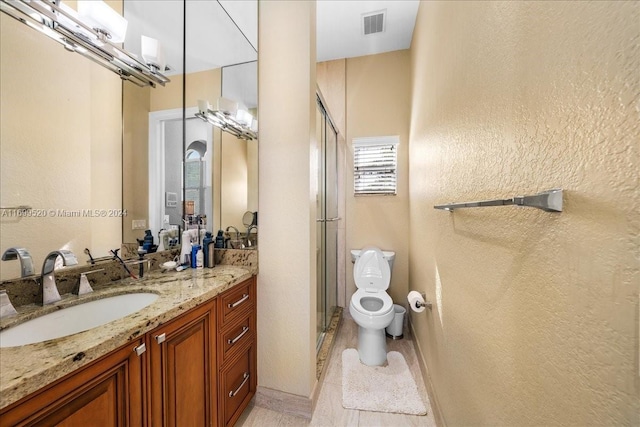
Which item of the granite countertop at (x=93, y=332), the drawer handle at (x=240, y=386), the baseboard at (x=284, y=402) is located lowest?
the baseboard at (x=284, y=402)

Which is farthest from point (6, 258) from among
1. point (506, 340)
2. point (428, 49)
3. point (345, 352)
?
point (428, 49)

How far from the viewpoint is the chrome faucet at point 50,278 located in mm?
921

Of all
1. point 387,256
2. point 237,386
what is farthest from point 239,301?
point 387,256

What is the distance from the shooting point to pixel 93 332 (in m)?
0.72

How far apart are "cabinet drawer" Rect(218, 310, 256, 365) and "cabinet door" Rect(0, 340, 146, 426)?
45 centimetres

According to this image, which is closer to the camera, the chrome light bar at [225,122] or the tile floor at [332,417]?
the tile floor at [332,417]

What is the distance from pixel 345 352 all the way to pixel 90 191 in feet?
7.04

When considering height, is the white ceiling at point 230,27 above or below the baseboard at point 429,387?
above

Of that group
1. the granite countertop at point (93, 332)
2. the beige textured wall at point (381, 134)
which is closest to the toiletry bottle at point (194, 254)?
the granite countertop at point (93, 332)

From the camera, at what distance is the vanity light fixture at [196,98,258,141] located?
1.69m

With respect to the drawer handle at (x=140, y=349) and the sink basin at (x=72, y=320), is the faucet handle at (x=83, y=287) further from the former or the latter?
the drawer handle at (x=140, y=349)

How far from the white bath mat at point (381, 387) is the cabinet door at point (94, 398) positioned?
1.30 metres

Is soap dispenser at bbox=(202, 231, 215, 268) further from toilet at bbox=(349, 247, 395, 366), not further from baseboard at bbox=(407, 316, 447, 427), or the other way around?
baseboard at bbox=(407, 316, 447, 427)

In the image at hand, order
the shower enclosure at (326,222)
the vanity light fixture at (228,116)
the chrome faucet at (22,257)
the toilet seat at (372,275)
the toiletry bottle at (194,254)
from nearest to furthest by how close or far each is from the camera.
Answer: the chrome faucet at (22,257) < the toiletry bottle at (194,254) < the vanity light fixture at (228,116) < the shower enclosure at (326,222) < the toilet seat at (372,275)
